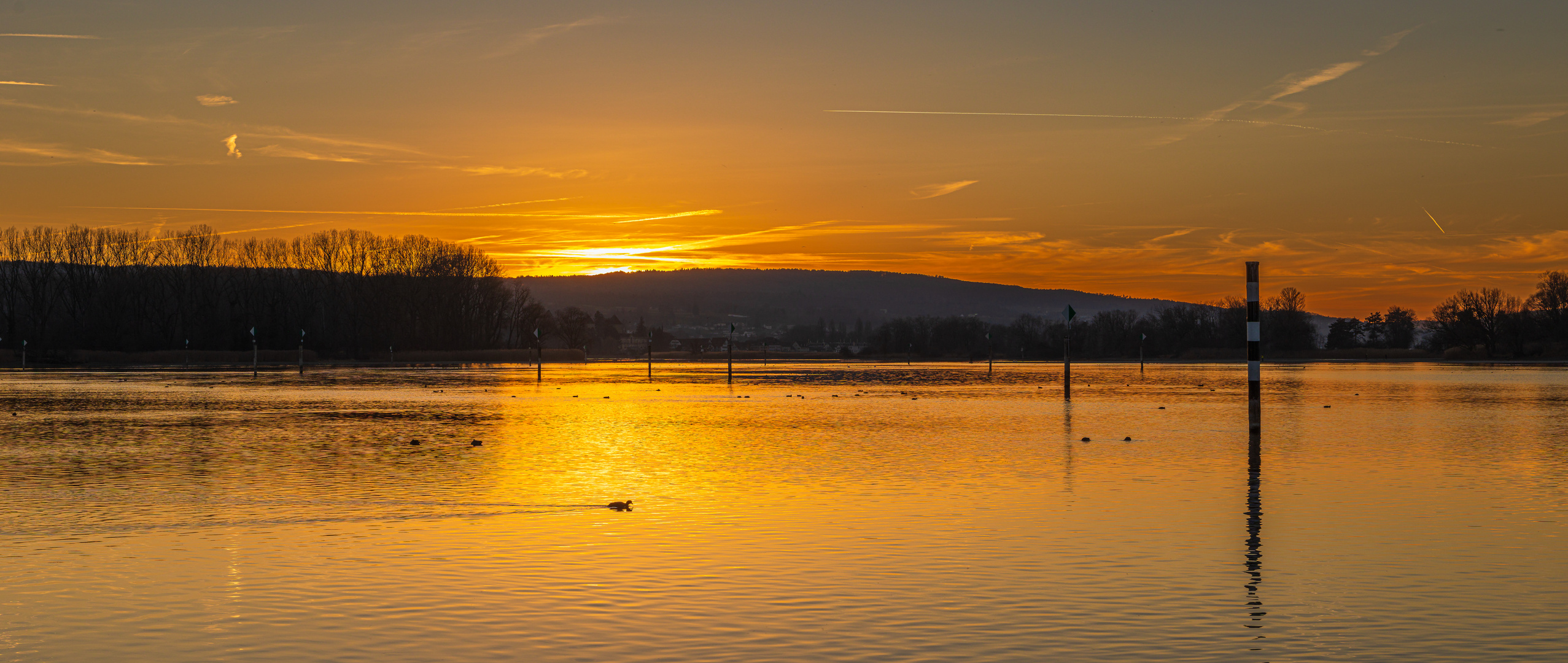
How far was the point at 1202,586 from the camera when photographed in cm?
1001

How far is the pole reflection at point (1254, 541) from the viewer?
9.01 metres

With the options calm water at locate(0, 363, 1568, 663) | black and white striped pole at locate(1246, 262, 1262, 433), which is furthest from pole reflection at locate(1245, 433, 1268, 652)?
black and white striped pole at locate(1246, 262, 1262, 433)

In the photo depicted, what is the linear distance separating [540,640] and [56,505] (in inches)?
383

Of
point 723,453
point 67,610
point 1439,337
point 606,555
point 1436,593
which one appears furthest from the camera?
point 1439,337

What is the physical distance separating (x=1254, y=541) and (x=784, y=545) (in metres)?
4.35

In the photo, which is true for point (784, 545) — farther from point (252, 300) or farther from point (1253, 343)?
point (252, 300)

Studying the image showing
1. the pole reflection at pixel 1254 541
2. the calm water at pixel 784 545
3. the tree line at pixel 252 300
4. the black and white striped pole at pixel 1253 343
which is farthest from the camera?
the tree line at pixel 252 300

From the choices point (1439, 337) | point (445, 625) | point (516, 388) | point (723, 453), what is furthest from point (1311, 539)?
point (1439, 337)

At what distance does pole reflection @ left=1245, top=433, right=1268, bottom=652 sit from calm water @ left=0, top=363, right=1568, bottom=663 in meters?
0.05

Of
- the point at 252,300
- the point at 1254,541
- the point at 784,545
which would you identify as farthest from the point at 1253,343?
the point at 252,300

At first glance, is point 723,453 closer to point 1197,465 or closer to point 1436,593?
point 1197,465

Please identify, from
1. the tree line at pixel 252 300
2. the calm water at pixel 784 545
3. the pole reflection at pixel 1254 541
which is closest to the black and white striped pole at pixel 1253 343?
the calm water at pixel 784 545

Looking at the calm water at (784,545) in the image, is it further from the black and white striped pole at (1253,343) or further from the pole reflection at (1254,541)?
the black and white striped pole at (1253,343)

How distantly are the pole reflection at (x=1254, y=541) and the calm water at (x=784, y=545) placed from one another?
5 cm
